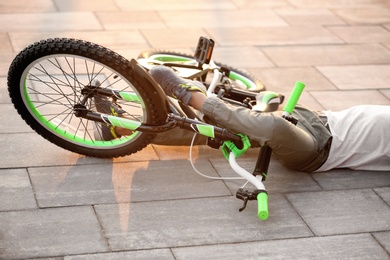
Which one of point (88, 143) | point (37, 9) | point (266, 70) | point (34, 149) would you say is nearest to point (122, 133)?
point (88, 143)

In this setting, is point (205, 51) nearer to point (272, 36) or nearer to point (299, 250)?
point (299, 250)

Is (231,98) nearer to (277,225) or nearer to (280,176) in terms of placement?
(280,176)

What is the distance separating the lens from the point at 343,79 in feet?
Answer: 17.4

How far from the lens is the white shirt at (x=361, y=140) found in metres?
4.00

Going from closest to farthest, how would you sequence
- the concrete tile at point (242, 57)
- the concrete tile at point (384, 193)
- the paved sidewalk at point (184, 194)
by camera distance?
1. the paved sidewalk at point (184, 194)
2. the concrete tile at point (384, 193)
3. the concrete tile at point (242, 57)

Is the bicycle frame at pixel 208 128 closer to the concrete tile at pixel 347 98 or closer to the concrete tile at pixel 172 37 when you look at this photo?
the concrete tile at pixel 347 98

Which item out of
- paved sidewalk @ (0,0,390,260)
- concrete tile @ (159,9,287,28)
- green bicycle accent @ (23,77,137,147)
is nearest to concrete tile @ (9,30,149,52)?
paved sidewalk @ (0,0,390,260)

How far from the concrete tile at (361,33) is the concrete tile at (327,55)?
13cm

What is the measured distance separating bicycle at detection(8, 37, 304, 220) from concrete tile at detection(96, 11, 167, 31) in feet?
4.62

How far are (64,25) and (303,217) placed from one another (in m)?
2.75

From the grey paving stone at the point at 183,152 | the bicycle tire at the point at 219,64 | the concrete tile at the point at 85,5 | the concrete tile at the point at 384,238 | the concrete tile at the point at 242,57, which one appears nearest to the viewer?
the concrete tile at the point at 384,238

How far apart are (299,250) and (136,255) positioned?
74 centimetres

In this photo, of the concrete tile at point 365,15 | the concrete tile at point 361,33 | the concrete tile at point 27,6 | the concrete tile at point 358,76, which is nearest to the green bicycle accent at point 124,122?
the concrete tile at point 358,76

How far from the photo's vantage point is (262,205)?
355 centimetres
